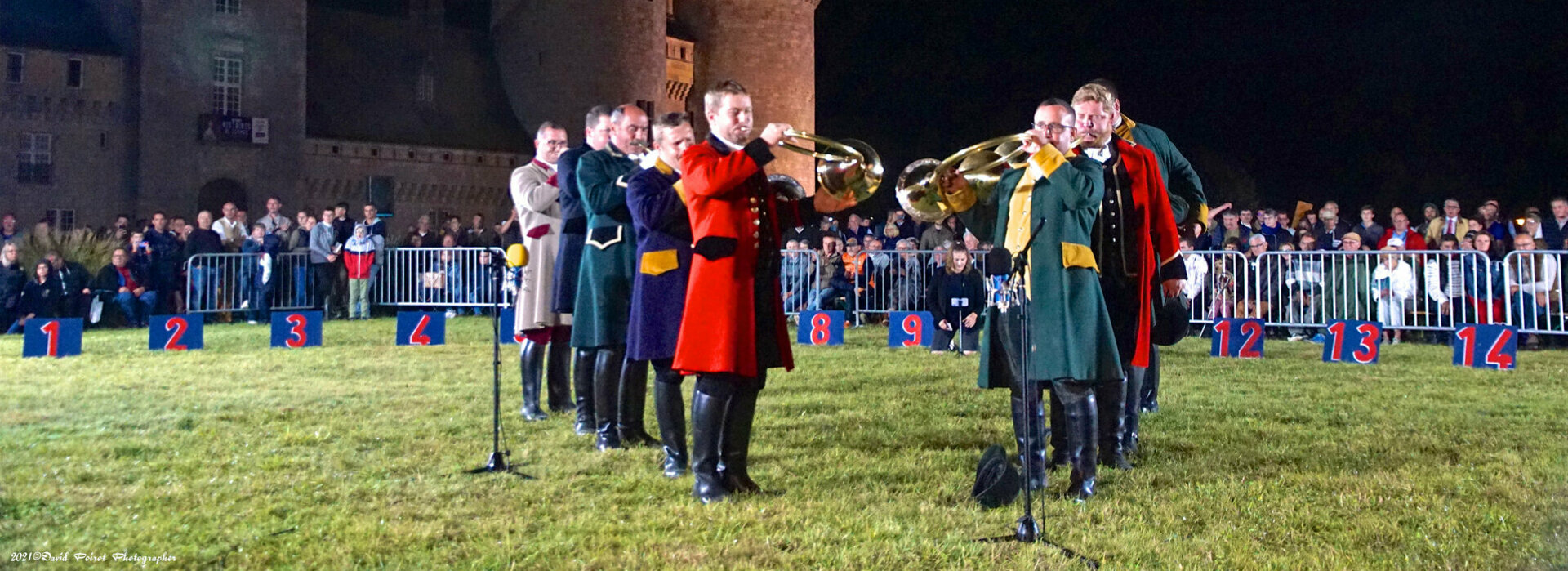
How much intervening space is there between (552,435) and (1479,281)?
35.4 feet

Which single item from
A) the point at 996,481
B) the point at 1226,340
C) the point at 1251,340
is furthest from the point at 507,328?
the point at 996,481

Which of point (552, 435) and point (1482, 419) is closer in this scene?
point (552, 435)

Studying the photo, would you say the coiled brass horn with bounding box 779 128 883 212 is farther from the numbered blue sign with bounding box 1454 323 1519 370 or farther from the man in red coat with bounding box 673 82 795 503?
the numbered blue sign with bounding box 1454 323 1519 370

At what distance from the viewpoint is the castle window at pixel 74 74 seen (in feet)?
127

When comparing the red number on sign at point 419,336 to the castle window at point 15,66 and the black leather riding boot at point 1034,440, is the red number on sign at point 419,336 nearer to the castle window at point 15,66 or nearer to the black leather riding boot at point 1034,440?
the black leather riding boot at point 1034,440

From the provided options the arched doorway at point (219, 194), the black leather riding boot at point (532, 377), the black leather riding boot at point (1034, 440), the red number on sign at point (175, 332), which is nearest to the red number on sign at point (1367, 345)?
the black leather riding boot at point (1034, 440)

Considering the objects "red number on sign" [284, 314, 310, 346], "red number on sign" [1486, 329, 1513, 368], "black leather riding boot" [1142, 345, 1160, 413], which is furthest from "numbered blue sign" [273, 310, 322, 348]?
"red number on sign" [1486, 329, 1513, 368]

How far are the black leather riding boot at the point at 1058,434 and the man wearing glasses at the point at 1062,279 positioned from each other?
0.60m

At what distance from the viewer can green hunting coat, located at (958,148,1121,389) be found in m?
5.16

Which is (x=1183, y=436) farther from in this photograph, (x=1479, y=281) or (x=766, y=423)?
(x=1479, y=281)

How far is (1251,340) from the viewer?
462 inches

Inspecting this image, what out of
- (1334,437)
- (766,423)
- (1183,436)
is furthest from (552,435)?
(1334,437)

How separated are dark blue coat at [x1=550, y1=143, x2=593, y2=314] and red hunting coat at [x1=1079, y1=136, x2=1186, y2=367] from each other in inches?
107

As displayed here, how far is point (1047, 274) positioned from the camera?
5270mm
